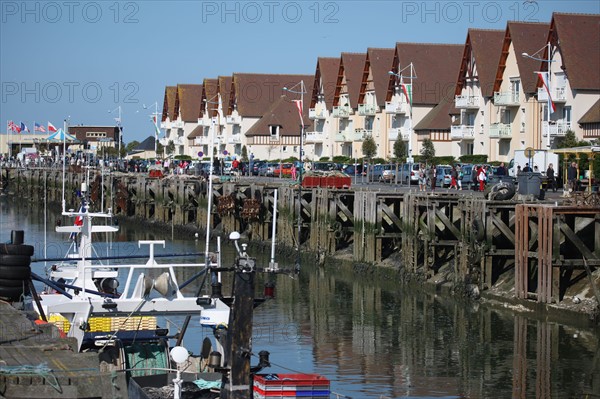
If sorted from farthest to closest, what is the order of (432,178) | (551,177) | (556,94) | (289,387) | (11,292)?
(556,94), (432,178), (551,177), (11,292), (289,387)

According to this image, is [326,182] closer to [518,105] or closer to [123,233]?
[123,233]

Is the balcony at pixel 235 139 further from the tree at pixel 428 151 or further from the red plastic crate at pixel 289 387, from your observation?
the red plastic crate at pixel 289 387

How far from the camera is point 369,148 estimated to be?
89438 millimetres

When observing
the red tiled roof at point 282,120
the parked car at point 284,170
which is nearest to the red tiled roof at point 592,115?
the parked car at point 284,170

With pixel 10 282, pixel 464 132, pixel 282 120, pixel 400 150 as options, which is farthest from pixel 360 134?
pixel 10 282

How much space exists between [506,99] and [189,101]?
2660 inches

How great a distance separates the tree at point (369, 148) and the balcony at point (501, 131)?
52.0 ft

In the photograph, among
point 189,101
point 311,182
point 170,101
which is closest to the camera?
point 311,182

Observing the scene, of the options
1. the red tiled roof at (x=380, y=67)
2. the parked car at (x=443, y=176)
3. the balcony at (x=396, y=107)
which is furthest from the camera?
the red tiled roof at (x=380, y=67)

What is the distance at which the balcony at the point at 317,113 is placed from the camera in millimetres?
104750

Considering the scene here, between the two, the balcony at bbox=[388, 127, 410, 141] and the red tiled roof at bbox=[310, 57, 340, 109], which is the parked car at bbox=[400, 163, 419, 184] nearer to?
the balcony at bbox=[388, 127, 410, 141]

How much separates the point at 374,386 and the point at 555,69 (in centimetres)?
5073

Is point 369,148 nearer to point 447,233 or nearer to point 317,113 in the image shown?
point 317,113

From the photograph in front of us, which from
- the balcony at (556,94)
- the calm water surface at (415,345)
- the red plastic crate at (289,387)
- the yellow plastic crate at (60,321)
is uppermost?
the balcony at (556,94)
